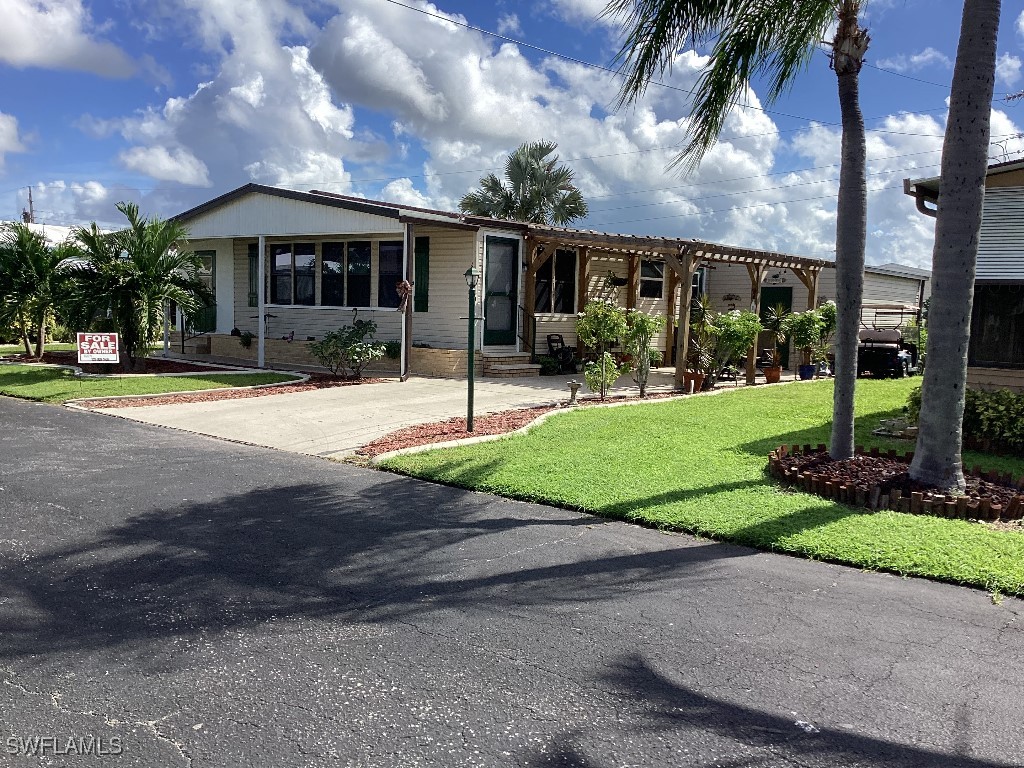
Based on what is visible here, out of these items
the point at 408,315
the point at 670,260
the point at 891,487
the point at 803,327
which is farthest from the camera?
the point at 803,327

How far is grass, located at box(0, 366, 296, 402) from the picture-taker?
1334 centimetres

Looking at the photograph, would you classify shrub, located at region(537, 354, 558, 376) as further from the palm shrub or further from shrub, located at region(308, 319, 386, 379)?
the palm shrub

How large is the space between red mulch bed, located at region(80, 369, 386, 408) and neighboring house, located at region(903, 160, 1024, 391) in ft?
33.1

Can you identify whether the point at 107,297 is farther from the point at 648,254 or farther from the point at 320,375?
the point at 648,254

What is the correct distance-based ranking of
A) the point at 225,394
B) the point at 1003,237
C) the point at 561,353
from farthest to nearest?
1. the point at 561,353
2. the point at 225,394
3. the point at 1003,237

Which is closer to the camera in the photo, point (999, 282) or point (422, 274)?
point (999, 282)

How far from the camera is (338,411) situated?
11.8 meters

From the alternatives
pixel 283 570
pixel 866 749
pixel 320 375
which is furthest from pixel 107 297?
pixel 866 749

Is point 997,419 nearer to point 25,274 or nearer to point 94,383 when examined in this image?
point 94,383

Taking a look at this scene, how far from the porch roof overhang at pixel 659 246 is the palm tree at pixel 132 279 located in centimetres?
729

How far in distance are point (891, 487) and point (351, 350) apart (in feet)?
36.1

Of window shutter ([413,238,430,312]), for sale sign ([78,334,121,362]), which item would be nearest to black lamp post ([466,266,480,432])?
window shutter ([413,238,430,312])

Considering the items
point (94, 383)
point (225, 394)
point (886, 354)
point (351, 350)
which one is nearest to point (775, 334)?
point (886, 354)

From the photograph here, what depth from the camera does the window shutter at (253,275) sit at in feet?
68.1
